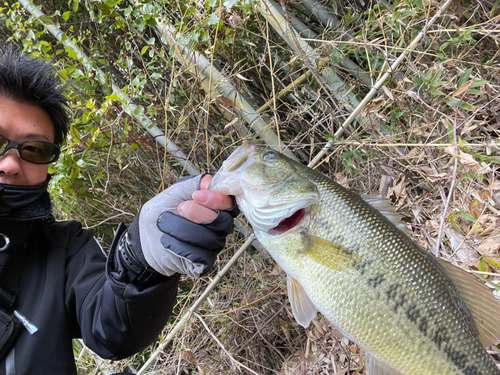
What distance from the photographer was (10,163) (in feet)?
4.97

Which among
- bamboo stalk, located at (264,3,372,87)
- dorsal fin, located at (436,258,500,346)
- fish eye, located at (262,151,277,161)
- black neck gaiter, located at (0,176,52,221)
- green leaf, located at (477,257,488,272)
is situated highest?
black neck gaiter, located at (0,176,52,221)

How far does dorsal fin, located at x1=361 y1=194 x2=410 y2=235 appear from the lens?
137 cm

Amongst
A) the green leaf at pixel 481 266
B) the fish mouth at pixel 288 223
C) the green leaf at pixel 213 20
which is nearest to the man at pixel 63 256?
the fish mouth at pixel 288 223

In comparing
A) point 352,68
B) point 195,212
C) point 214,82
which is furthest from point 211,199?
point 352,68

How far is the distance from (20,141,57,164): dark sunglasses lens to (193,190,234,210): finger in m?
0.97

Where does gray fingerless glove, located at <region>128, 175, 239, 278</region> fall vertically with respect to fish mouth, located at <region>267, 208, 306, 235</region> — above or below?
above

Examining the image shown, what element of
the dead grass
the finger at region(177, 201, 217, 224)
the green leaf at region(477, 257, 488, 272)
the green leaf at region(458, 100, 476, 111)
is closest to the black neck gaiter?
the dead grass

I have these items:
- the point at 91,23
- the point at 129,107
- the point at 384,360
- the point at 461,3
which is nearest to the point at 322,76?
the point at 461,3

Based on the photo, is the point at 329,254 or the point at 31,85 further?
the point at 31,85

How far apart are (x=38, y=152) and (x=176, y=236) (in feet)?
3.31

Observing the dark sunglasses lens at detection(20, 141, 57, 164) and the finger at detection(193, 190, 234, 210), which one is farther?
the dark sunglasses lens at detection(20, 141, 57, 164)

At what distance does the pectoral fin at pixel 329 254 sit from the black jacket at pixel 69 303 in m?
0.63

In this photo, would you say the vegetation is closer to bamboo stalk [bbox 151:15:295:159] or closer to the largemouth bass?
bamboo stalk [bbox 151:15:295:159]

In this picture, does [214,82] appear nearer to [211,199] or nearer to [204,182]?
[204,182]
